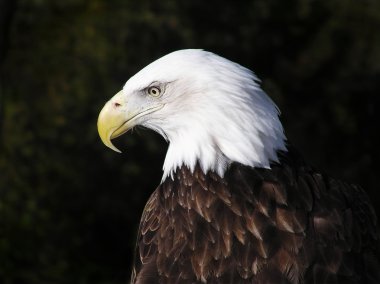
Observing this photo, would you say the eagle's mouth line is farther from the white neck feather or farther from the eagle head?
the white neck feather

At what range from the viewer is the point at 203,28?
689 centimetres

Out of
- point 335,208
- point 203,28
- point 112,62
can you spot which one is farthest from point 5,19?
point 335,208

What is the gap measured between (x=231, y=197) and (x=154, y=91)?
0.56m

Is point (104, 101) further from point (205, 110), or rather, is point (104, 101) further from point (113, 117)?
point (205, 110)

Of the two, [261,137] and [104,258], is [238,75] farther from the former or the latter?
[104,258]

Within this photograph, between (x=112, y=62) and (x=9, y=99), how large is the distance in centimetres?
89

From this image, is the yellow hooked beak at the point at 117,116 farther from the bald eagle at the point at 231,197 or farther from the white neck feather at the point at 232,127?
the white neck feather at the point at 232,127

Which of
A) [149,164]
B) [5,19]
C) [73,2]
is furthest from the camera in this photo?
[73,2]

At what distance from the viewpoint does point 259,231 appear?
3303mm

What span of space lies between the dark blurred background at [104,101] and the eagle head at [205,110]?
2.97 m

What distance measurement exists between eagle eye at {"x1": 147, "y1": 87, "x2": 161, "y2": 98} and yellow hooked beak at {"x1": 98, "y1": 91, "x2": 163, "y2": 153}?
0.18 feet

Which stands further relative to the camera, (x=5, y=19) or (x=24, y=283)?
(x=24, y=283)

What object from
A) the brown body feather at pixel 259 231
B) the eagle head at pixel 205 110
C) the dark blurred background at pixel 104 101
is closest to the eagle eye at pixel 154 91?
the eagle head at pixel 205 110

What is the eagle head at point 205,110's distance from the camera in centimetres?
341
